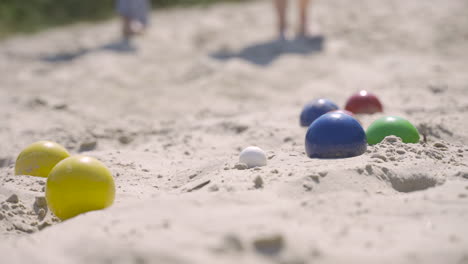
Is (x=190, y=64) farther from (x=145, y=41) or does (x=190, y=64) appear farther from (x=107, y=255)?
(x=107, y=255)

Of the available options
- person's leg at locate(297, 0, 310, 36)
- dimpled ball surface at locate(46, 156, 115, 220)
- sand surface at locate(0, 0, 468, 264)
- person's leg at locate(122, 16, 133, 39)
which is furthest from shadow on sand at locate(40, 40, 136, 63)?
dimpled ball surface at locate(46, 156, 115, 220)

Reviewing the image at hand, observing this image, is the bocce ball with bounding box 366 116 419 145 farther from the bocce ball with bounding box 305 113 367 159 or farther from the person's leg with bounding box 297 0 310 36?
the person's leg with bounding box 297 0 310 36

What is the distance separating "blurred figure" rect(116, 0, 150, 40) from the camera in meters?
9.00

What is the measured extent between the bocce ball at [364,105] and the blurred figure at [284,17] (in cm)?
324

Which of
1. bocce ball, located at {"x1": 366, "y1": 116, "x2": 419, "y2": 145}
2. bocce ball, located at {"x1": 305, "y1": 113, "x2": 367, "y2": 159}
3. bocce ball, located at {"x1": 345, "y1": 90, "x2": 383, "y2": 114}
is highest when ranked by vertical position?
bocce ball, located at {"x1": 305, "y1": 113, "x2": 367, "y2": 159}

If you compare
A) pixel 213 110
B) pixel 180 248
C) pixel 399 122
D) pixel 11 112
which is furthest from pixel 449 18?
pixel 180 248

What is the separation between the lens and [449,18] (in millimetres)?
9391

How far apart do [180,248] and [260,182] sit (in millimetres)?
848

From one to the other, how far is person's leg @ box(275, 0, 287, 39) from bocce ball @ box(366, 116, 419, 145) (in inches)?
172

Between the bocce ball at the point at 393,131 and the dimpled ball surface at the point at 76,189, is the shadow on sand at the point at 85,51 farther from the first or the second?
the dimpled ball surface at the point at 76,189

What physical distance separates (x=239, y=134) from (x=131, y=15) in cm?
467

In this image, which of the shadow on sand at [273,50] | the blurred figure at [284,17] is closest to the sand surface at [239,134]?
the shadow on sand at [273,50]

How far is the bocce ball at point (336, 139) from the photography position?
3693 millimetres

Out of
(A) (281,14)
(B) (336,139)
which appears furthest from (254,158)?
(A) (281,14)
